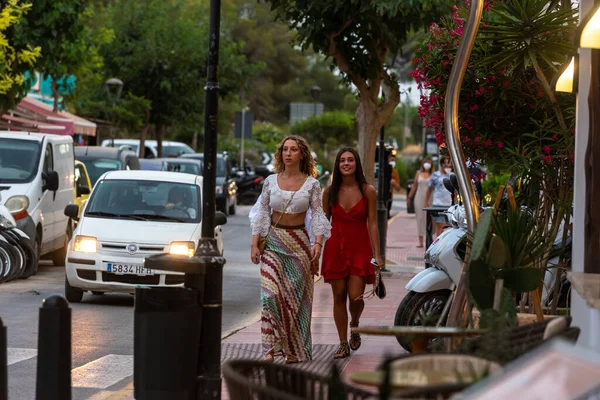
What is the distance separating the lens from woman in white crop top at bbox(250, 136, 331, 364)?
396 inches

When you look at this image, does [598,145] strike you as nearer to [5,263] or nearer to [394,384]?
[394,384]

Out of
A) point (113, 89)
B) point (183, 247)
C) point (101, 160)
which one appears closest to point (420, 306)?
point (183, 247)

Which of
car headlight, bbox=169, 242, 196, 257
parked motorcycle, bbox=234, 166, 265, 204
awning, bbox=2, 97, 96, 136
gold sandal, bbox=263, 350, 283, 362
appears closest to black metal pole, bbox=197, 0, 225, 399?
gold sandal, bbox=263, 350, 283, 362

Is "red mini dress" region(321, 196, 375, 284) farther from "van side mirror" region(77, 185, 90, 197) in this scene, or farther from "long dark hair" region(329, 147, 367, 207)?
"van side mirror" region(77, 185, 90, 197)

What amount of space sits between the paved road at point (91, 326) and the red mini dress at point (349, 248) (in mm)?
1853

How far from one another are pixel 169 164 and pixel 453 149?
26139mm

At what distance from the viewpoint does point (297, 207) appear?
10.1 metres

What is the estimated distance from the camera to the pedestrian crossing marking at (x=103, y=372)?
941 cm

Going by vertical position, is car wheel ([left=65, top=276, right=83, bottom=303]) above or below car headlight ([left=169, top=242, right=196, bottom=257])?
below

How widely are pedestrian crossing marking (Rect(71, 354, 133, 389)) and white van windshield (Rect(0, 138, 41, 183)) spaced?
788 centimetres

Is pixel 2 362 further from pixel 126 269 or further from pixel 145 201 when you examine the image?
pixel 145 201

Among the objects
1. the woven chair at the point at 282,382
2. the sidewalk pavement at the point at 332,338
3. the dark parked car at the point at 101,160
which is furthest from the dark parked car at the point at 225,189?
the woven chair at the point at 282,382

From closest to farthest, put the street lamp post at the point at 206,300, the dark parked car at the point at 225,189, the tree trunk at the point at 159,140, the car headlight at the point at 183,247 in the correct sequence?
the street lamp post at the point at 206,300 → the car headlight at the point at 183,247 → the dark parked car at the point at 225,189 → the tree trunk at the point at 159,140

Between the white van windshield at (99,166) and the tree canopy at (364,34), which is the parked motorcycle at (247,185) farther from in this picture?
the tree canopy at (364,34)
